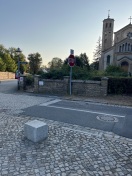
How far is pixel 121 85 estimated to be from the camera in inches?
488

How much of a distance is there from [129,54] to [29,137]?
124ft

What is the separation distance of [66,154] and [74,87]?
30.9 feet

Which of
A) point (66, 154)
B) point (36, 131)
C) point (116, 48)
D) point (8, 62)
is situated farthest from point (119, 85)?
point (8, 62)

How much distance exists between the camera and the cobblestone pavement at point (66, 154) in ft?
10.4

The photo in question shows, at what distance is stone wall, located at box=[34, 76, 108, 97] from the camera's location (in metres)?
12.2

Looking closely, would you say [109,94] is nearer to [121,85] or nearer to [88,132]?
[121,85]

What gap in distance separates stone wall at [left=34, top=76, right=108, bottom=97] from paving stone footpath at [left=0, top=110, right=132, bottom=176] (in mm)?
7139

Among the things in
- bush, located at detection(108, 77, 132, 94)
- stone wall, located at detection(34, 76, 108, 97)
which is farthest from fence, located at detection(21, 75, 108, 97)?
bush, located at detection(108, 77, 132, 94)

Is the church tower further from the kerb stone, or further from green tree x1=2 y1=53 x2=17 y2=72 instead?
the kerb stone

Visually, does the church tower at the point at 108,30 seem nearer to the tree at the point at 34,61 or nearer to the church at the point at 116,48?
the church at the point at 116,48

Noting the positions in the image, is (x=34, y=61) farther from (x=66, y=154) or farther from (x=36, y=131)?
(x=66, y=154)

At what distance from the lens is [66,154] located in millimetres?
3762

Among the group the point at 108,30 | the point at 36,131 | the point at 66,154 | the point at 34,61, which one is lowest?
the point at 66,154

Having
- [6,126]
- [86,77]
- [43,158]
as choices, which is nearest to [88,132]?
A: [43,158]
